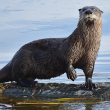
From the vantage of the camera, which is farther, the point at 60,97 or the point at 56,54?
the point at 56,54

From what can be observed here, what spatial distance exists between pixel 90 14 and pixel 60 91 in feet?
4.68

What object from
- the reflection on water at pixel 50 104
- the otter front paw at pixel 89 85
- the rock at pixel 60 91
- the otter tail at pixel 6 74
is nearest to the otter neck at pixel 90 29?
the otter front paw at pixel 89 85

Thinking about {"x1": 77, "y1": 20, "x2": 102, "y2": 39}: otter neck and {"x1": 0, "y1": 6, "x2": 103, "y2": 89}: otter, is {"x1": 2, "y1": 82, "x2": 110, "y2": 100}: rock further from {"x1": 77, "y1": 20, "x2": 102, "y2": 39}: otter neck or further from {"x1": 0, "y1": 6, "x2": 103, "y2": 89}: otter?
{"x1": 77, "y1": 20, "x2": 102, "y2": 39}: otter neck

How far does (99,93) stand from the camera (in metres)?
4.68

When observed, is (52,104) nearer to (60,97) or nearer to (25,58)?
(60,97)

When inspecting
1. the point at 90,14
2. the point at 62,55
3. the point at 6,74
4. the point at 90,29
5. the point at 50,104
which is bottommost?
the point at 50,104

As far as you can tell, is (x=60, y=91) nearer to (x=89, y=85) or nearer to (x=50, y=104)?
(x=89, y=85)

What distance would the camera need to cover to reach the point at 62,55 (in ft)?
16.1

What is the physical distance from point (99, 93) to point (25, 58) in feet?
5.06

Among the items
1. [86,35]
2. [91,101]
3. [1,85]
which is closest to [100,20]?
[86,35]

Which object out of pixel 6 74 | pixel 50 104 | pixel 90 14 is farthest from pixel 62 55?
pixel 6 74

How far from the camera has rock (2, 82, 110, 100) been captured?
4.68 m

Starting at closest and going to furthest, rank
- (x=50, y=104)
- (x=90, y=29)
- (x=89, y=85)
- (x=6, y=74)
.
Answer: (x=50, y=104)
(x=90, y=29)
(x=89, y=85)
(x=6, y=74)

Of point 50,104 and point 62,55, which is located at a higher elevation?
point 62,55
